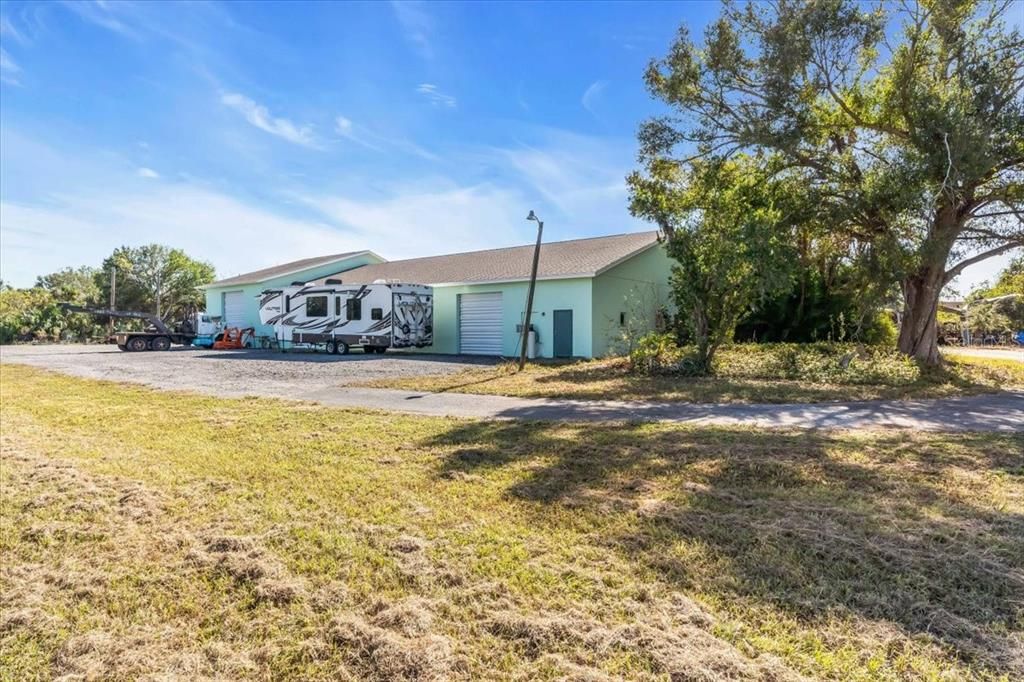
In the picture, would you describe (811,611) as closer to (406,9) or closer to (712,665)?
(712,665)

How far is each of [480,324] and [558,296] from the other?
157 inches

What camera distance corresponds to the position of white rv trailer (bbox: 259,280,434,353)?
68.1 ft

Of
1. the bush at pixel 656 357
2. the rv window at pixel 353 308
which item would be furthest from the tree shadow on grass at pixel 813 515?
the rv window at pixel 353 308

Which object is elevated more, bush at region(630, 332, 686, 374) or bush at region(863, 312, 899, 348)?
bush at region(863, 312, 899, 348)

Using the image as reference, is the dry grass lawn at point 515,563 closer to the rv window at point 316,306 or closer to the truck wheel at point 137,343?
the rv window at point 316,306

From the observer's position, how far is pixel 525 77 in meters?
13.3

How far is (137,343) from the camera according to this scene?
24.3 metres

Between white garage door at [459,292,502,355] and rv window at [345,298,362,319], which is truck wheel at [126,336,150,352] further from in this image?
white garage door at [459,292,502,355]

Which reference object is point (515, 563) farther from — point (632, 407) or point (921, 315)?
point (921, 315)

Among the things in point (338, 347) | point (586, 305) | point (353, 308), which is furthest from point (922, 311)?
point (338, 347)

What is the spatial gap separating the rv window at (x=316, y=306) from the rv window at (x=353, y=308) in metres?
1.12

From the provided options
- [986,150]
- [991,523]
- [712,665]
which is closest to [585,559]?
[712,665]

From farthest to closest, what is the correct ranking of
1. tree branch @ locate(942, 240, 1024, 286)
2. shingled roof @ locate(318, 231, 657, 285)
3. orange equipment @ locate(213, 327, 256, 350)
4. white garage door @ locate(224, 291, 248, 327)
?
white garage door @ locate(224, 291, 248, 327), orange equipment @ locate(213, 327, 256, 350), shingled roof @ locate(318, 231, 657, 285), tree branch @ locate(942, 240, 1024, 286)

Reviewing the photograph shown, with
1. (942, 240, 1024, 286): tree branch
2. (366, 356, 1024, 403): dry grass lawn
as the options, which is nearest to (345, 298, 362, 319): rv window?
(366, 356, 1024, 403): dry grass lawn
